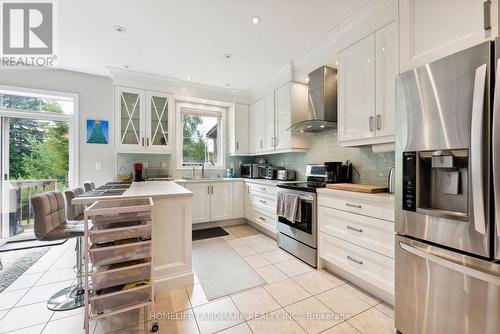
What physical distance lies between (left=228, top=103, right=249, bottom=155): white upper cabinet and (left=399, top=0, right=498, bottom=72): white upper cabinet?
3.17 metres

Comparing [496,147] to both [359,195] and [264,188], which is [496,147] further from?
[264,188]

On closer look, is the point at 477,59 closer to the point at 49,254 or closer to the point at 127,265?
the point at 127,265

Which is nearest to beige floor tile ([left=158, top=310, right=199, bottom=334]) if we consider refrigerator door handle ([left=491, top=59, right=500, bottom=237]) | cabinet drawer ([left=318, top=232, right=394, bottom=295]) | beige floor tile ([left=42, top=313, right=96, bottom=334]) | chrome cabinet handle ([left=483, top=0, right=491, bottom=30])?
beige floor tile ([left=42, top=313, right=96, bottom=334])

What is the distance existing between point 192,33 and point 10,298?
10.1 feet

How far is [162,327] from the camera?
1.53 metres

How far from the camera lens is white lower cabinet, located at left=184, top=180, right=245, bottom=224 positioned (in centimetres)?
374

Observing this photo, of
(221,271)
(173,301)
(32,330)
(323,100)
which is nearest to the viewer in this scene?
(32,330)

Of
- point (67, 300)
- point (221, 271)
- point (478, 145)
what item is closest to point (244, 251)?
point (221, 271)

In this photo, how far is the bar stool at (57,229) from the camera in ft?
5.31

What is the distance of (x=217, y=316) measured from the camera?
1656 mm

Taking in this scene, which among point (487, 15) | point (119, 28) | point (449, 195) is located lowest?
point (449, 195)

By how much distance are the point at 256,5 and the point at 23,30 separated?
263cm

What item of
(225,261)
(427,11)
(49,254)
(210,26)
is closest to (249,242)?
(225,261)

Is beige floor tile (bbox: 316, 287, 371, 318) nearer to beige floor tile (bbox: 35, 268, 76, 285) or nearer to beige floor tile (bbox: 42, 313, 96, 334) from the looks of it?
beige floor tile (bbox: 42, 313, 96, 334)
